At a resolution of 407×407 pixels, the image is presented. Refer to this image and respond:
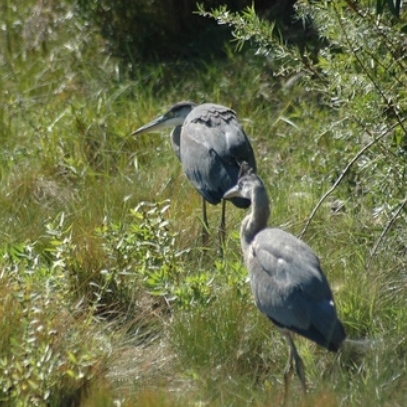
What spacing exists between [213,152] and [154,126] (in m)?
1.24

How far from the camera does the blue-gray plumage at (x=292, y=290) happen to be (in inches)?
241

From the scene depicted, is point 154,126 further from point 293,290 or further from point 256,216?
point 293,290

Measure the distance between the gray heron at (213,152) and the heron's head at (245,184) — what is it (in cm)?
11

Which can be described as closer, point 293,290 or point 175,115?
point 293,290

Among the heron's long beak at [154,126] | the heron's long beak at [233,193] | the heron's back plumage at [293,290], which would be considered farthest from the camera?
the heron's long beak at [154,126]

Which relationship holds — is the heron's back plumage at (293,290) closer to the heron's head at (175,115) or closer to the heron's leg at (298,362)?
the heron's leg at (298,362)

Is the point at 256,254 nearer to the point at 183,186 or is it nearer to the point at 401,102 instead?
the point at 401,102

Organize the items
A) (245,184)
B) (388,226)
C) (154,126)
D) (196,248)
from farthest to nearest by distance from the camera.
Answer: (154,126) < (196,248) < (245,184) < (388,226)

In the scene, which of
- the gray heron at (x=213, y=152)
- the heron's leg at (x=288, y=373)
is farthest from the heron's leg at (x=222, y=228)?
the heron's leg at (x=288, y=373)

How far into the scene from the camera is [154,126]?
923 cm

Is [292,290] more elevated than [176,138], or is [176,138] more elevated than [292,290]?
[292,290]

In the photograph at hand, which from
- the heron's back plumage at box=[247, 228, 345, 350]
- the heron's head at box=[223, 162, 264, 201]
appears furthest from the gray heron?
the heron's back plumage at box=[247, 228, 345, 350]

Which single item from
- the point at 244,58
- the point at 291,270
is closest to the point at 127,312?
the point at 291,270

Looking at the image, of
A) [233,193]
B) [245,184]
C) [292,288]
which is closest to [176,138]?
[233,193]
